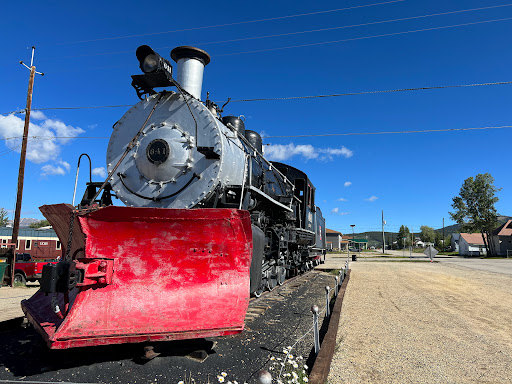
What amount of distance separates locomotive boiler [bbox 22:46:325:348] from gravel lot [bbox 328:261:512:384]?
165cm

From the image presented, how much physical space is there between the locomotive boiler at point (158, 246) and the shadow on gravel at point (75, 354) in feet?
1.51

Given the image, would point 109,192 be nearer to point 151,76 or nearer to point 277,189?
point 151,76

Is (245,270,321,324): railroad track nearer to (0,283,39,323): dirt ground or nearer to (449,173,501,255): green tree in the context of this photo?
(0,283,39,323): dirt ground

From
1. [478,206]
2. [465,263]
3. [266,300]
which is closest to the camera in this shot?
[266,300]

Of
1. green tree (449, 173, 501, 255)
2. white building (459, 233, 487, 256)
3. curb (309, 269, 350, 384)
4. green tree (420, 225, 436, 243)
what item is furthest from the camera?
green tree (420, 225, 436, 243)

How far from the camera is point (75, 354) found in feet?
12.9

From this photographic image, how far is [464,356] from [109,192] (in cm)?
558

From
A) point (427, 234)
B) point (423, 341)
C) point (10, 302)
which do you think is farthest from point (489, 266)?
point (427, 234)

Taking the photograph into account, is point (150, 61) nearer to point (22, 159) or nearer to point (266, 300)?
point (266, 300)

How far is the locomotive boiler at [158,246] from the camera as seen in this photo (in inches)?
132

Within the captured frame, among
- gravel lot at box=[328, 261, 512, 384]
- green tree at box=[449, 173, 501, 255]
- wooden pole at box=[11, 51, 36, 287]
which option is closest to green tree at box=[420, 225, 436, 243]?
green tree at box=[449, 173, 501, 255]

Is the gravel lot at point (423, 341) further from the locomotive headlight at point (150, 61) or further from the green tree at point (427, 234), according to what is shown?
the green tree at point (427, 234)

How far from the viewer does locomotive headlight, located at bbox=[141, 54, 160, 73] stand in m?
4.86

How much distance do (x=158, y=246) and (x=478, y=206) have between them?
189 ft
